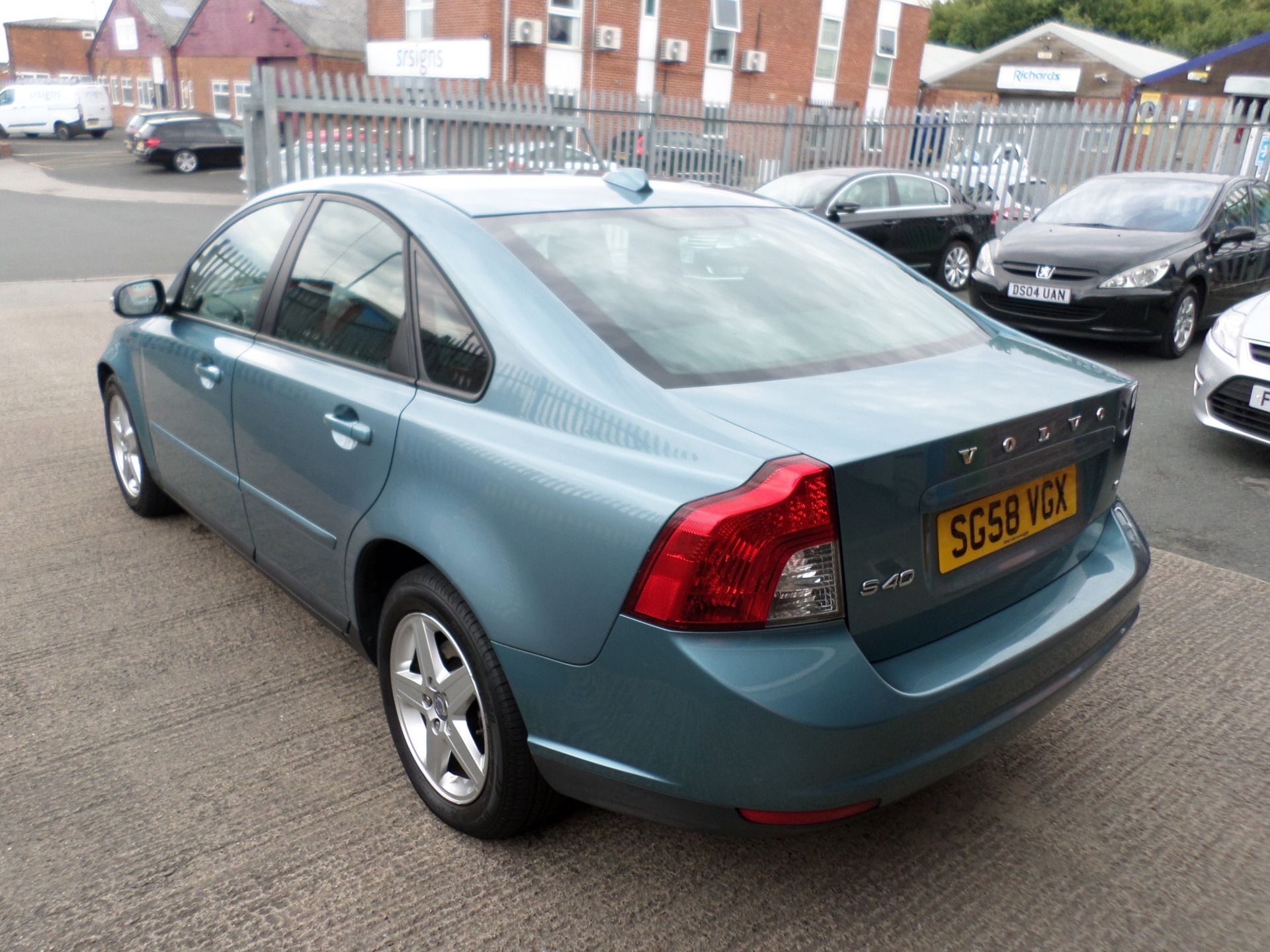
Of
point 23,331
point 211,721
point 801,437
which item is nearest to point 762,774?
point 801,437

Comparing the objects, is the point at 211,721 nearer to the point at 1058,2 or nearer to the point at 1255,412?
the point at 1255,412

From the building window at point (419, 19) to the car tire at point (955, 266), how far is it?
22792 millimetres

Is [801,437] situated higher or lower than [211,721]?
higher

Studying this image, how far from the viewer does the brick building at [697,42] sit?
2931 centimetres

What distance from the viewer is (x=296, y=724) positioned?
2938 millimetres

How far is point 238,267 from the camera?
3.40 meters

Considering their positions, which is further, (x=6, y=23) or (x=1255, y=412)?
(x=6, y=23)

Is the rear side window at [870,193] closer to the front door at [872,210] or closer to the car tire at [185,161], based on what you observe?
the front door at [872,210]

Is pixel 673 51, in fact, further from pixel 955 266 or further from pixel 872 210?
pixel 872 210

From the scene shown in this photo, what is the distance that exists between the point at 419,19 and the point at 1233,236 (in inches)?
1105

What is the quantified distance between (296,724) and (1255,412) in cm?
503

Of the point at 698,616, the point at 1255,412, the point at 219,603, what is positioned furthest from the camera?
the point at 1255,412

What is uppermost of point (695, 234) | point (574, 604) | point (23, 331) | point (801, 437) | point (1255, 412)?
point (695, 234)

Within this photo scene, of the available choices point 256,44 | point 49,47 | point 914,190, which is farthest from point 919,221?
point 49,47
